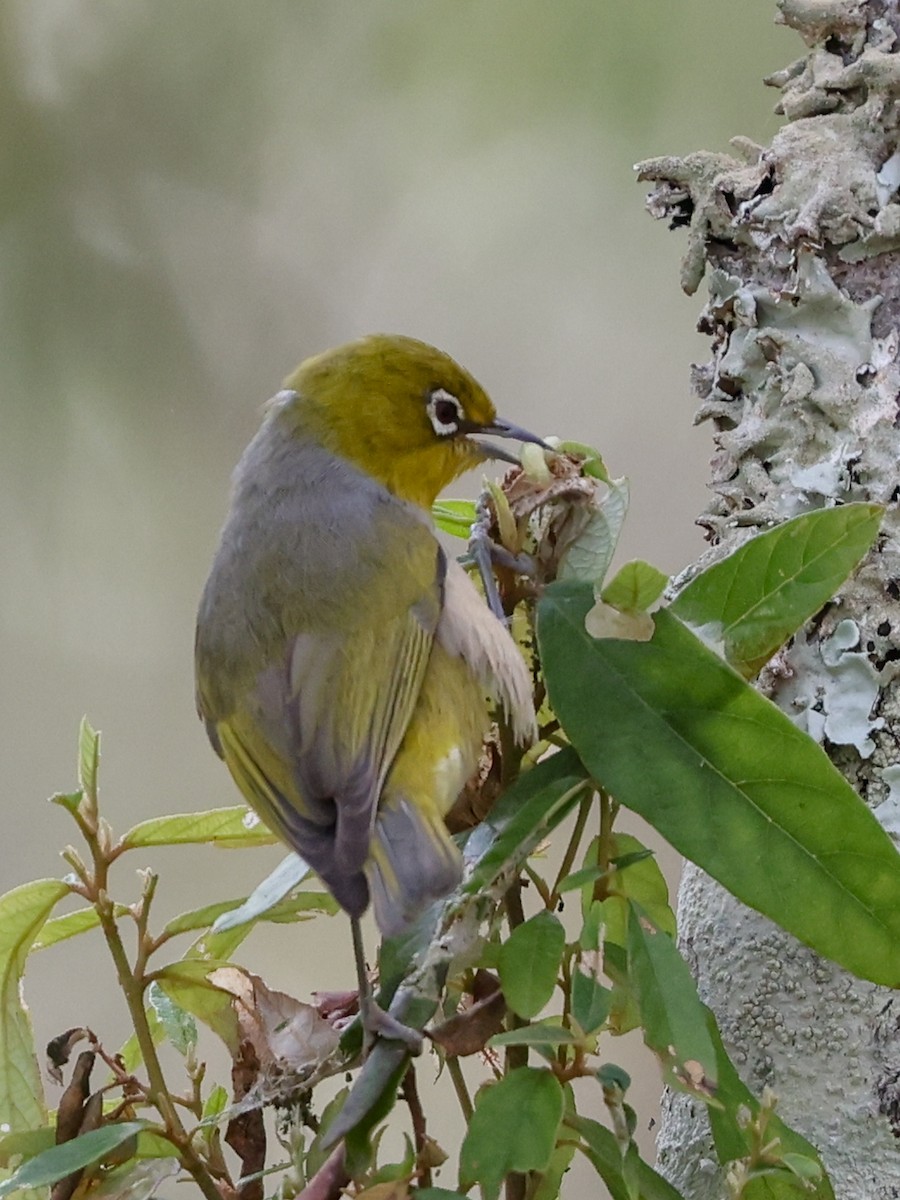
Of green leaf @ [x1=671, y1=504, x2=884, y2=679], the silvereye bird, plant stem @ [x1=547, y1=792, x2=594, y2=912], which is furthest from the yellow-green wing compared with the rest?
green leaf @ [x1=671, y1=504, x2=884, y2=679]

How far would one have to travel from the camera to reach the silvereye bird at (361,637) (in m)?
0.71

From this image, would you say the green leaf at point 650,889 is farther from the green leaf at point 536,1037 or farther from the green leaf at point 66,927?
the green leaf at point 66,927

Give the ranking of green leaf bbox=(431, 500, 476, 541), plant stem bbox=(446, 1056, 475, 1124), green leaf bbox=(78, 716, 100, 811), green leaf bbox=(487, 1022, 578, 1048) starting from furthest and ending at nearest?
green leaf bbox=(431, 500, 476, 541) → green leaf bbox=(78, 716, 100, 811) → plant stem bbox=(446, 1056, 475, 1124) → green leaf bbox=(487, 1022, 578, 1048)

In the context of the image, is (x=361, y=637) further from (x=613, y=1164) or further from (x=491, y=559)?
(x=613, y=1164)

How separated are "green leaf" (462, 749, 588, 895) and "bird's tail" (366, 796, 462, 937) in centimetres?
1

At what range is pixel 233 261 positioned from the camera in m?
1.95

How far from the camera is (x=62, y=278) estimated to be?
77.8 inches

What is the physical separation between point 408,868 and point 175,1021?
21 centimetres

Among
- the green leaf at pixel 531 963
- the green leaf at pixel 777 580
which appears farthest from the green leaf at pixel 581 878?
the green leaf at pixel 777 580

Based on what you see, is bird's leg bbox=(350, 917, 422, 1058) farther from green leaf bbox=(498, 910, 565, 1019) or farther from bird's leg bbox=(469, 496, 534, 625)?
bird's leg bbox=(469, 496, 534, 625)

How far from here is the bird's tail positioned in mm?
659

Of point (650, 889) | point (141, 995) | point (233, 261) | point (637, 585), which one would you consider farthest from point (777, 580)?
point (233, 261)

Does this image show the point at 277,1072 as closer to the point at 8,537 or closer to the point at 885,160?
the point at 885,160

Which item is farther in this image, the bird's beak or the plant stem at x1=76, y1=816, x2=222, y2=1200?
the bird's beak
